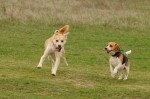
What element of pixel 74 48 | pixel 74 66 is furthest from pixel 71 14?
pixel 74 66

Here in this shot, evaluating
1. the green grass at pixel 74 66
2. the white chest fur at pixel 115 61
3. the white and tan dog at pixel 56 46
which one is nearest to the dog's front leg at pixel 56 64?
the white and tan dog at pixel 56 46

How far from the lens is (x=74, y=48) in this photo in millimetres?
18797

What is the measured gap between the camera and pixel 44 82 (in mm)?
11359

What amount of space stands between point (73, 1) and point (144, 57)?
15330 millimetres

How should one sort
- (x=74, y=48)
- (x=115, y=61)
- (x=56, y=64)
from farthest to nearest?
(x=74, y=48)
(x=56, y=64)
(x=115, y=61)

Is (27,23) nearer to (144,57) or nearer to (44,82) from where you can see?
(144,57)

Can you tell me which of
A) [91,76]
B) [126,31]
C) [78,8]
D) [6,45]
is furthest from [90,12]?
[91,76]

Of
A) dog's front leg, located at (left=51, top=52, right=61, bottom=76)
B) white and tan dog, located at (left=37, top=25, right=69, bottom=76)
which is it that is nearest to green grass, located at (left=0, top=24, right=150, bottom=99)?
dog's front leg, located at (left=51, top=52, right=61, bottom=76)

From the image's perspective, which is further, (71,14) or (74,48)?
(71,14)

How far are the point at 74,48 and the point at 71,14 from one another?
753 cm

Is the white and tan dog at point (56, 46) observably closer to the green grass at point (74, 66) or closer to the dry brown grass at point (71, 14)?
the green grass at point (74, 66)

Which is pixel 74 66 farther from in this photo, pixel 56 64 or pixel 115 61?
pixel 115 61

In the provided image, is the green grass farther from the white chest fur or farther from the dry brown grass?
the dry brown grass

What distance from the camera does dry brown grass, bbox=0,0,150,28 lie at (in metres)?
24.8
